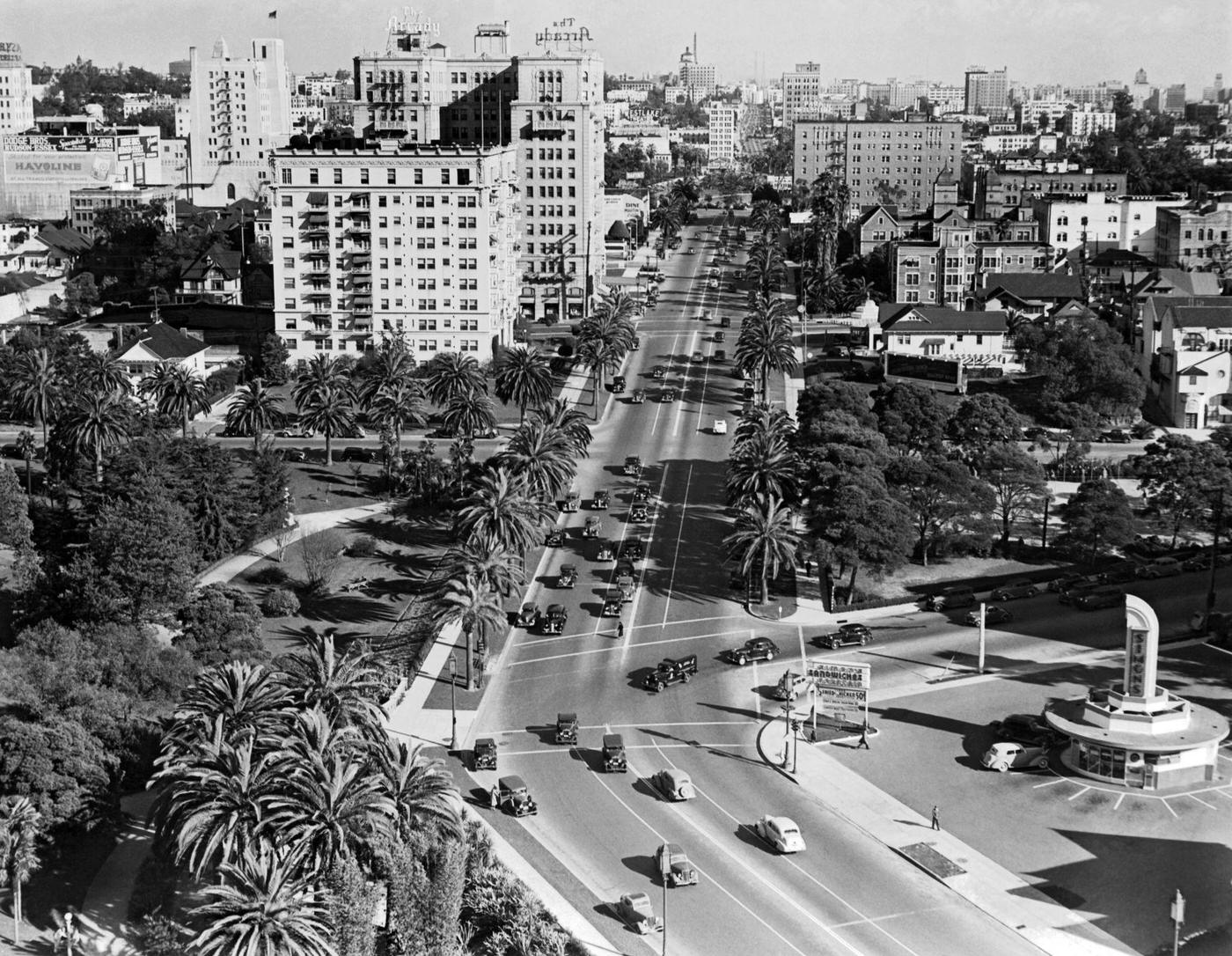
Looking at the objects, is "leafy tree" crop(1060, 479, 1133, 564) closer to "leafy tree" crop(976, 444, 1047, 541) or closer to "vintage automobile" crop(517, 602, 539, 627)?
"leafy tree" crop(976, 444, 1047, 541)

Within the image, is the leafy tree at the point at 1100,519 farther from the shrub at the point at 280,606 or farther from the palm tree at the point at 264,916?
the palm tree at the point at 264,916

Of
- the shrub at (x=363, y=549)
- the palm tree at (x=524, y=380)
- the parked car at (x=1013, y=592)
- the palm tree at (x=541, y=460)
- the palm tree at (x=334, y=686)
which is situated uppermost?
the palm tree at (x=524, y=380)

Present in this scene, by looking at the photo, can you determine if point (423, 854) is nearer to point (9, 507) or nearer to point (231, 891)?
point (231, 891)

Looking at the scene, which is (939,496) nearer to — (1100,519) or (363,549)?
(1100,519)

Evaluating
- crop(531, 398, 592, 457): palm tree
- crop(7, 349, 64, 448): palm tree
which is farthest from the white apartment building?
crop(531, 398, 592, 457): palm tree

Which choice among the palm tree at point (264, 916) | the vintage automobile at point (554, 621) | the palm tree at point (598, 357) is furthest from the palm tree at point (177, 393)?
the palm tree at point (264, 916)
